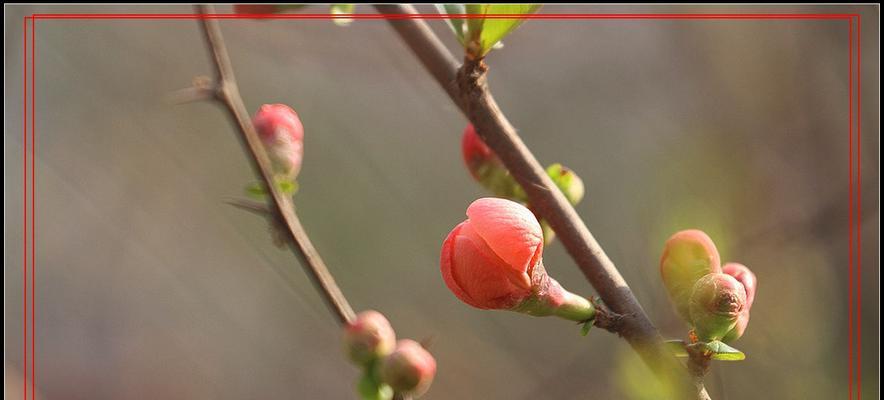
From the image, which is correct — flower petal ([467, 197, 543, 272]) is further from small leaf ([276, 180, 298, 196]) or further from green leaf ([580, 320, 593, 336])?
small leaf ([276, 180, 298, 196])

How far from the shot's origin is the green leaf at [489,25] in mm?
647

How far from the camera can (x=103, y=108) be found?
2379 mm

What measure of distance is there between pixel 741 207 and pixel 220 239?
1520 millimetres

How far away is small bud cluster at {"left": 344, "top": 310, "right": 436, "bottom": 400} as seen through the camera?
637mm

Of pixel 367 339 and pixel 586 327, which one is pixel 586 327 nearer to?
pixel 586 327

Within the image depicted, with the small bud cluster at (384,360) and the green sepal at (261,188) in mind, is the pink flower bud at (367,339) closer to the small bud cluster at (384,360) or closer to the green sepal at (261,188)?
the small bud cluster at (384,360)

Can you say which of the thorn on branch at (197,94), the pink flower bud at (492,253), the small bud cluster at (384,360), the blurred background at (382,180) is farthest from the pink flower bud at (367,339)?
the blurred background at (382,180)

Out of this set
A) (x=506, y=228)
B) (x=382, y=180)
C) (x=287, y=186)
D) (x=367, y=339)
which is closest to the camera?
(x=506, y=228)

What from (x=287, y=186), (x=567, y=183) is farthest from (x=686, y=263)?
(x=287, y=186)

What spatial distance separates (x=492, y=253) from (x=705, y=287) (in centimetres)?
16

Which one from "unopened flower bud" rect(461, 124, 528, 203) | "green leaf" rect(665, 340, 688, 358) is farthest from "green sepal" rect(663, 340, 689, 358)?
"unopened flower bud" rect(461, 124, 528, 203)

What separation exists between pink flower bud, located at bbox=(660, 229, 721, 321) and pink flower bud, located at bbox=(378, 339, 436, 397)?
206 mm

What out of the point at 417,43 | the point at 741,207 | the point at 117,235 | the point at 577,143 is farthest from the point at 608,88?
the point at 417,43

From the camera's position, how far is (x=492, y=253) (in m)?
0.57
